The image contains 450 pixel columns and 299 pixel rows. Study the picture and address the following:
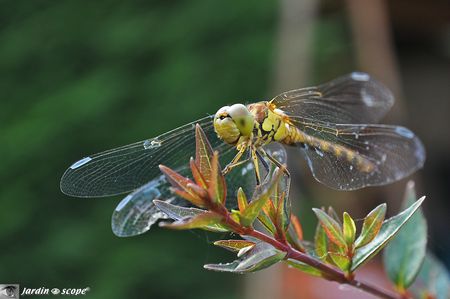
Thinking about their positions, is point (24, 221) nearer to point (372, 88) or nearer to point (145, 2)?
point (145, 2)

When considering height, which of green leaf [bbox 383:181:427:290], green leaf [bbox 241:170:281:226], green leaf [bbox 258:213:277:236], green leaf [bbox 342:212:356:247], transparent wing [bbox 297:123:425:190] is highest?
green leaf [bbox 241:170:281:226]

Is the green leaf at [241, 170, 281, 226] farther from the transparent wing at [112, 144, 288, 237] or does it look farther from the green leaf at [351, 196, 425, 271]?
the transparent wing at [112, 144, 288, 237]

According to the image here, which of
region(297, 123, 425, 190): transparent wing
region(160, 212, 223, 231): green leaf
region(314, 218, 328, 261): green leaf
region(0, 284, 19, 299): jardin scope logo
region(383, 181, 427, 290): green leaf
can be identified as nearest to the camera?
region(160, 212, 223, 231): green leaf

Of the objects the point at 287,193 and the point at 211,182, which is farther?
the point at 287,193

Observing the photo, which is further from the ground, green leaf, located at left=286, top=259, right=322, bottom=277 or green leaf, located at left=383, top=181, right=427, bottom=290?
green leaf, located at left=286, top=259, right=322, bottom=277

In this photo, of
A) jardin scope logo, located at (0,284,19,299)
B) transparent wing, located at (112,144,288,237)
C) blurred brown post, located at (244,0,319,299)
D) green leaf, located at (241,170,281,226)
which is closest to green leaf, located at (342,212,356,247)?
green leaf, located at (241,170,281,226)

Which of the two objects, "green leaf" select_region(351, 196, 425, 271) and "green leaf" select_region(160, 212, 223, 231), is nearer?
"green leaf" select_region(160, 212, 223, 231)

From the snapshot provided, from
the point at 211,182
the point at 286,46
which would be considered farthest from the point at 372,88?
the point at 286,46

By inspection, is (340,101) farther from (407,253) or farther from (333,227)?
(333,227)

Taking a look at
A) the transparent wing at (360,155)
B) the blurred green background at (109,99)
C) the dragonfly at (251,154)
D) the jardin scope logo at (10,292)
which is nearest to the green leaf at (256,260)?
the dragonfly at (251,154)
